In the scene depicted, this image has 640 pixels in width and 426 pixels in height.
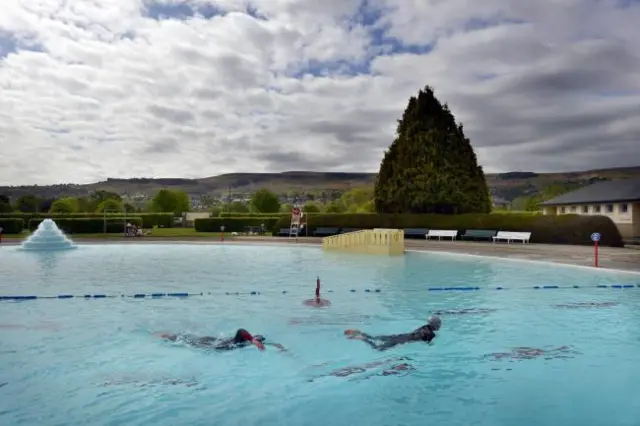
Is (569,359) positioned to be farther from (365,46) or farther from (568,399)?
(365,46)

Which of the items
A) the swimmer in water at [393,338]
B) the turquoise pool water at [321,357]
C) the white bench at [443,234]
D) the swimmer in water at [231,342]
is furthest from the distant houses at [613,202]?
the swimmer in water at [231,342]

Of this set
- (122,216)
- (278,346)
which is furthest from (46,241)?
(278,346)

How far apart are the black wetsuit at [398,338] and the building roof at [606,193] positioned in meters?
27.2

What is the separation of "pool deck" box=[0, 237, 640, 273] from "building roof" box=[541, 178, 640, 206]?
897 cm

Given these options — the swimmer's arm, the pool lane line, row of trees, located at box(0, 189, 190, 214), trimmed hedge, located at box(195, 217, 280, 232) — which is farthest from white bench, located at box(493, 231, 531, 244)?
row of trees, located at box(0, 189, 190, 214)

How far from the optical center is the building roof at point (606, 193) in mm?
32650

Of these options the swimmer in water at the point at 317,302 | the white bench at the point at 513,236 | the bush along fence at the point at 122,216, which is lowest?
the swimmer in water at the point at 317,302

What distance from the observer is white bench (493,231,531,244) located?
28672 mm

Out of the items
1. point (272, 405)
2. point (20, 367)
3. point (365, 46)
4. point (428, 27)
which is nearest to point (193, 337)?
point (20, 367)

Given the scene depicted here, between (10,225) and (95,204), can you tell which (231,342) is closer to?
(10,225)

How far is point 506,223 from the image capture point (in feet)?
102

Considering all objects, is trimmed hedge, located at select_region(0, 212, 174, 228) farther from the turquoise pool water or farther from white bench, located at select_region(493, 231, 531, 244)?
white bench, located at select_region(493, 231, 531, 244)

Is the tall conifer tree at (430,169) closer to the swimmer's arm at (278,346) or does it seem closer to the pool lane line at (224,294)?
the pool lane line at (224,294)

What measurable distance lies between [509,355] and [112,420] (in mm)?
6088
